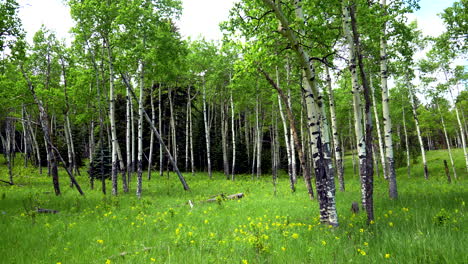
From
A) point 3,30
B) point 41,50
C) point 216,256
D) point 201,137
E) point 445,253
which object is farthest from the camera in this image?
point 201,137

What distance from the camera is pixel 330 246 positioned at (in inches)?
191

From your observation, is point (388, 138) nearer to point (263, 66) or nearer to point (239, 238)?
point (263, 66)

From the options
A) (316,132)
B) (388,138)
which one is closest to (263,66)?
(316,132)

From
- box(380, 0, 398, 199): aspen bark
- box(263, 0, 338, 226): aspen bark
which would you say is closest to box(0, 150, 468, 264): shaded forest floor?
box(263, 0, 338, 226): aspen bark


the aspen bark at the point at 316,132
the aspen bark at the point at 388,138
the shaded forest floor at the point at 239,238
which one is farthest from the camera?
the aspen bark at the point at 388,138

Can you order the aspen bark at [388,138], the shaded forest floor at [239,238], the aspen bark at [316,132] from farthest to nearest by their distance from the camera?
the aspen bark at [388,138] → the aspen bark at [316,132] → the shaded forest floor at [239,238]

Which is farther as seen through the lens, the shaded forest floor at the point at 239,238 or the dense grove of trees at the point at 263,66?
the dense grove of trees at the point at 263,66

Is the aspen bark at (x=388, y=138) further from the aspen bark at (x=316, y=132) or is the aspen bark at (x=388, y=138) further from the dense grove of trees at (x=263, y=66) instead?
the aspen bark at (x=316, y=132)

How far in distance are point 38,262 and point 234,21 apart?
285 inches

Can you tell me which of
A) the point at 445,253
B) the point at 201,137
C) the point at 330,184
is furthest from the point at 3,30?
the point at 201,137

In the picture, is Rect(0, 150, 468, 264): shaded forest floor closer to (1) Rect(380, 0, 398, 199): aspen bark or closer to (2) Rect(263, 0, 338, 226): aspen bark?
(2) Rect(263, 0, 338, 226): aspen bark

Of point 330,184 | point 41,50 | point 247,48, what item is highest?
point 41,50

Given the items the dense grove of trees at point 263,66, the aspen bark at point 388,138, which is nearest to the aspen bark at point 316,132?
the dense grove of trees at point 263,66

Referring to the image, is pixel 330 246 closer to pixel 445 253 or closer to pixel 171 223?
pixel 445 253
